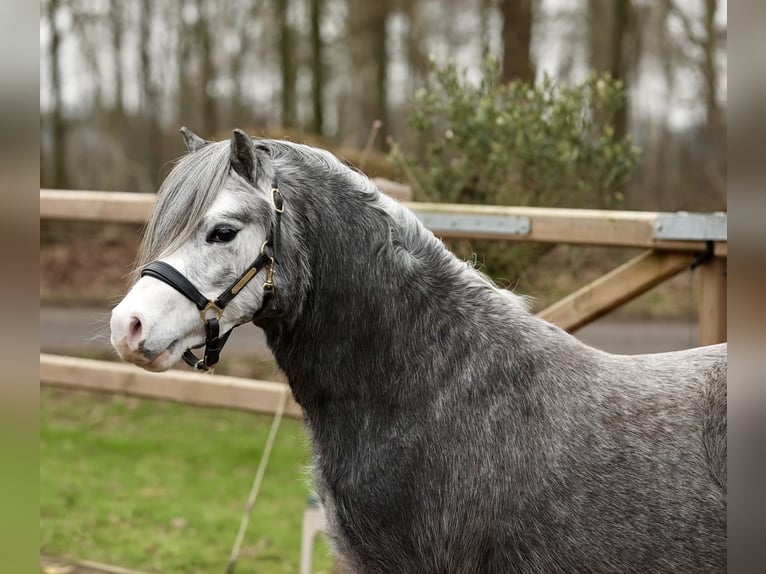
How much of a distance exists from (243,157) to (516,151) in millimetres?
2309

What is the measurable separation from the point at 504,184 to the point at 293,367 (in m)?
2.37

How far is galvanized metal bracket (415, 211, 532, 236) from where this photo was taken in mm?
3553

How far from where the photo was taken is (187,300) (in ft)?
7.14

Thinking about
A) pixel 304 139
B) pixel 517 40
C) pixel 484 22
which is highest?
pixel 484 22

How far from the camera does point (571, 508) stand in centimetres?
221

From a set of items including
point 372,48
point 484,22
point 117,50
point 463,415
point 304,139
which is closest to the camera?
point 463,415

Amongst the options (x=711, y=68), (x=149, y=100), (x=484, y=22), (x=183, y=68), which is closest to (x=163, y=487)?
(x=711, y=68)

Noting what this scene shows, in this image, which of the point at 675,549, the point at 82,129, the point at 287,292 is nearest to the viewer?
the point at 675,549

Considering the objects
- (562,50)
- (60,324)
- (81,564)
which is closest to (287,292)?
(81,564)

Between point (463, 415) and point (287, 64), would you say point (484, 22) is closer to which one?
point (287, 64)

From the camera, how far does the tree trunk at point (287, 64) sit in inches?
558
